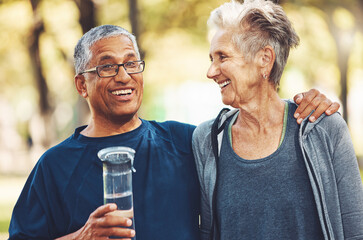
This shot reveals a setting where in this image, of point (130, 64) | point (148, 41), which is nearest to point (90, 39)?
point (130, 64)

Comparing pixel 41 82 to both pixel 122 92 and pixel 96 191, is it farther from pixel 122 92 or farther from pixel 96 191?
pixel 96 191

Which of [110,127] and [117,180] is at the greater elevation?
[110,127]

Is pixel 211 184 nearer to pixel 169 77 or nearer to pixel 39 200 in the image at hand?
pixel 39 200

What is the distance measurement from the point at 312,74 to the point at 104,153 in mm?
20731

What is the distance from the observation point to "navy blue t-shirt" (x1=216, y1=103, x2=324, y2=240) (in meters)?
2.96

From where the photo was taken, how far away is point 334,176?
2916 mm

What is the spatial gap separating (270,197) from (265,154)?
0.93 ft

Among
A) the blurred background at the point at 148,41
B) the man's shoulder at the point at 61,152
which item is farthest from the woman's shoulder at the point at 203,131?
A: the blurred background at the point at 148,41

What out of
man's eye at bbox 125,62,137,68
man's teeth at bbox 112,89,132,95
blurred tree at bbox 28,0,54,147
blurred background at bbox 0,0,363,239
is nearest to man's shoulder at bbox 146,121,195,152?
man's teeth at bbox 112,89,132,95

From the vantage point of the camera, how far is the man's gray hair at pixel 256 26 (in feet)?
10.5

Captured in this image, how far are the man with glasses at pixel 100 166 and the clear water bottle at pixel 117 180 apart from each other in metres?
0.31

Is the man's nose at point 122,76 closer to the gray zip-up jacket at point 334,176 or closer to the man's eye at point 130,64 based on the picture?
the man's eye at point 130,64

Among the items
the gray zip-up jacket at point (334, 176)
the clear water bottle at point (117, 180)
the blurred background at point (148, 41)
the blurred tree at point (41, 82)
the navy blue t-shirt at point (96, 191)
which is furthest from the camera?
the blurred tree at point (41, 82)

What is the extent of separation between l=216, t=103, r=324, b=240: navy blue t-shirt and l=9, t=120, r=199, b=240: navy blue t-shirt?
0.86ft
